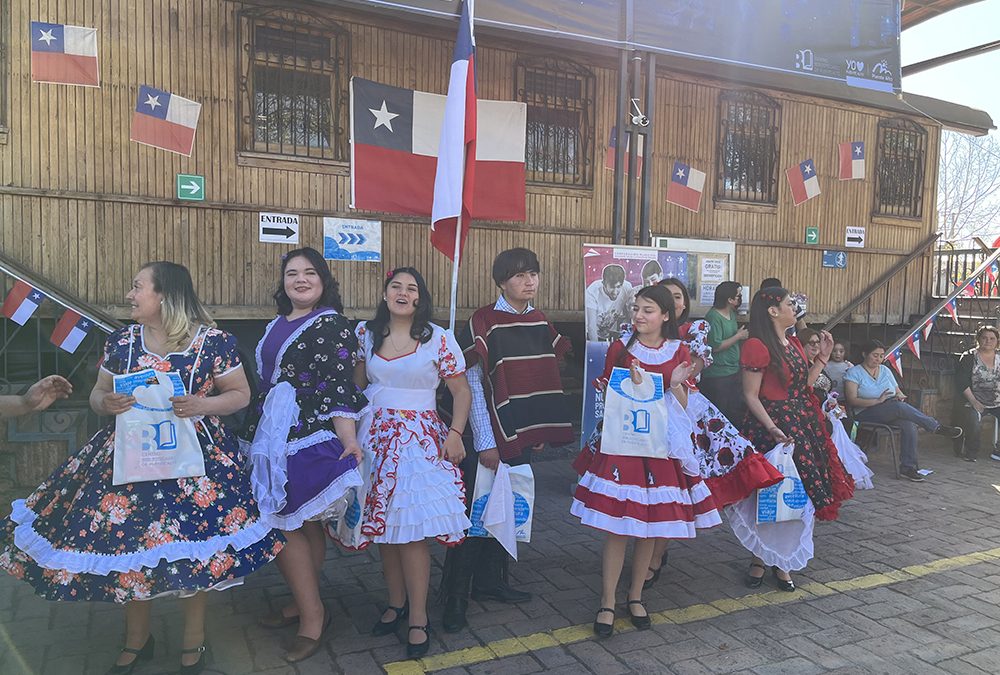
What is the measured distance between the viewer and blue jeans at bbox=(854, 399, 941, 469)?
294 inches

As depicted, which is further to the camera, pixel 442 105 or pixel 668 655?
pixel 442 105

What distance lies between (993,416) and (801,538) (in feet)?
20.2

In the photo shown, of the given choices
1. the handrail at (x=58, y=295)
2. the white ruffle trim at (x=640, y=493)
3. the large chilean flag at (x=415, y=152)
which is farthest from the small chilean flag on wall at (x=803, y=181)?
the handrail at (x=58, y=295)

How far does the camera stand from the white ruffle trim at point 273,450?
3279mm

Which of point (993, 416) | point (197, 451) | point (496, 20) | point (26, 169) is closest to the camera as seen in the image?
point (197, 451)

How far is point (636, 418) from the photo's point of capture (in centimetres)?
373

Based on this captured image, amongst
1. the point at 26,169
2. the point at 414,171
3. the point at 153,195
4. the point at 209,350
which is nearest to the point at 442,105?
the point at 414,171

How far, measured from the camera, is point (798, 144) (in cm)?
914

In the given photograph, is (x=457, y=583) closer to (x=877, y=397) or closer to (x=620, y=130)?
(x=620, y=130)

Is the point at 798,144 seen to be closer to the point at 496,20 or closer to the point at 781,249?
the point at 781,249

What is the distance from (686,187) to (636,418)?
539 cm

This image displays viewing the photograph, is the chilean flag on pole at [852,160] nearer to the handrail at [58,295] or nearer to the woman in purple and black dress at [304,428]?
the woman in purple and black dress at [304,428]

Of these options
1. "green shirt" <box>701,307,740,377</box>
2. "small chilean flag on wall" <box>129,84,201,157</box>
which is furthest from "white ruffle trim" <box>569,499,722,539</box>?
"small chilean flag on wall" <box>129,84,201,157</box>

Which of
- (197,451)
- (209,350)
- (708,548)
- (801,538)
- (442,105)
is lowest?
(708,548)
